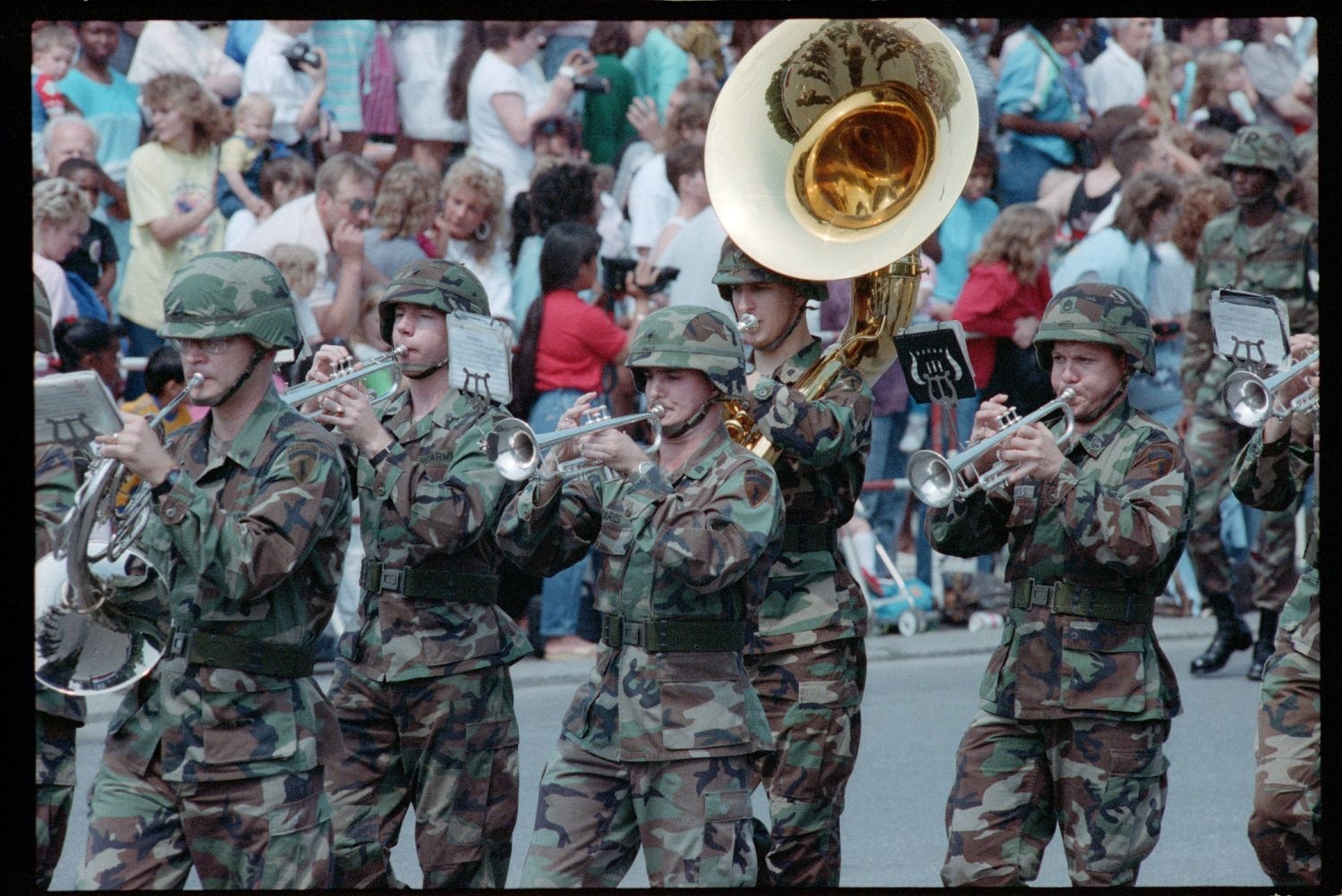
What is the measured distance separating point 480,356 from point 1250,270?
5.55 m

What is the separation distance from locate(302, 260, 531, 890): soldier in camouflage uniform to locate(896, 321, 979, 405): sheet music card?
135 centimetres

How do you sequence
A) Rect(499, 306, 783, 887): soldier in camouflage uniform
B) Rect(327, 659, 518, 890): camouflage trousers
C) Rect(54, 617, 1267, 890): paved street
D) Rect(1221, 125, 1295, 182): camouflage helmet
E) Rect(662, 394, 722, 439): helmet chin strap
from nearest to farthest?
Rect(499, 306, 783, 887): soldier in camouflage uniform, Rect(662, 394, 722, 439): helmet chin strap, Rect(327, 659, 518, 890): camouflage trousers, Rect(54, 617, 1267, 890): paved street, Rect(1221, 125, 1295, 182): camouflage helmet

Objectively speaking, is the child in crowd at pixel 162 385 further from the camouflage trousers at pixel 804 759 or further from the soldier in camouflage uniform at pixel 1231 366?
the soldier in camouflage uniform at pixel 1231 366

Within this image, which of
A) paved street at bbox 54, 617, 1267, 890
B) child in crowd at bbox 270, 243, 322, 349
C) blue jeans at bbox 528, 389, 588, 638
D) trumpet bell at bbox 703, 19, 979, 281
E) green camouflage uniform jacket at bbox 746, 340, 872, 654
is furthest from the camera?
blue jeans at bbox 528, 389, 588, 638

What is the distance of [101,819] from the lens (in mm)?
5758

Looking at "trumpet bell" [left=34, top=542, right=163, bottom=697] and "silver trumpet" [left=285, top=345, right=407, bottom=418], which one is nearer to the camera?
"trumpet bell" [left=34, top=542, right=163, bottom=697]

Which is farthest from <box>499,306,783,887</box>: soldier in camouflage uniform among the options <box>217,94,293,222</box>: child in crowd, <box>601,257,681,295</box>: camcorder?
<box>217,94,293,222</box>: child in crowd

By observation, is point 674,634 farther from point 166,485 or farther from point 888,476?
point 888,476

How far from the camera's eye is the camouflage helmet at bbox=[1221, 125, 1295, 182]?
33.8 feet

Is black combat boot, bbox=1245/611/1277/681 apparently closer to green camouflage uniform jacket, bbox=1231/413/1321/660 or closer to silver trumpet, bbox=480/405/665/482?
green camouflage uniform jacket, bbox=1231/413/1321/660

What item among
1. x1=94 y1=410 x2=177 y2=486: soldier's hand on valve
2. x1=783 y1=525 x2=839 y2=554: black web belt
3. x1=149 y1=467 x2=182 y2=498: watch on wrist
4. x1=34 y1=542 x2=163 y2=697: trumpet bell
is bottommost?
x1=34 y1=542 x2=163 y2=697: trumpet bell

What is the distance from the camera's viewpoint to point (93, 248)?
10297 millimetres

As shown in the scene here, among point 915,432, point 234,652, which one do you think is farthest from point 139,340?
point 234,652

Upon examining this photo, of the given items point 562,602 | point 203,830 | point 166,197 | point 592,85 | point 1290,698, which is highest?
point 592,85
